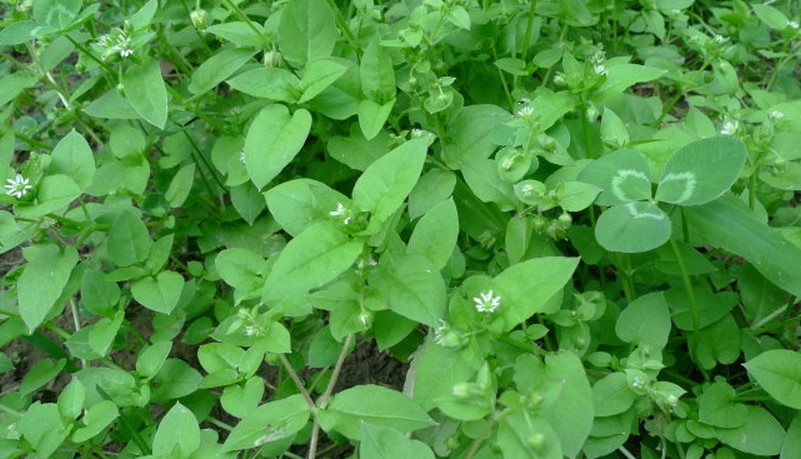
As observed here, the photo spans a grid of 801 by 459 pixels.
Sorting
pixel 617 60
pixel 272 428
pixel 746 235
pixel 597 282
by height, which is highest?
pixel 617 60

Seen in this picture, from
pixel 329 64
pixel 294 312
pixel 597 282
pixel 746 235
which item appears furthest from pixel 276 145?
pixel 746 235

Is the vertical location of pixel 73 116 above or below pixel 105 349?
above

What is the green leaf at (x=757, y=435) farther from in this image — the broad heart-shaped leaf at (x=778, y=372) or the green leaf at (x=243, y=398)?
the green leaf at (x=243, y=398)

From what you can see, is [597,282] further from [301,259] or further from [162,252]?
[162,252]

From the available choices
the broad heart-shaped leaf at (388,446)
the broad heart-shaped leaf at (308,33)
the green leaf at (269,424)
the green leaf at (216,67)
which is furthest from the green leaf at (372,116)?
the broad heart-shaped leaf at (388,446)

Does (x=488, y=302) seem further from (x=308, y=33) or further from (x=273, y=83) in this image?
(x=308, y=33)
